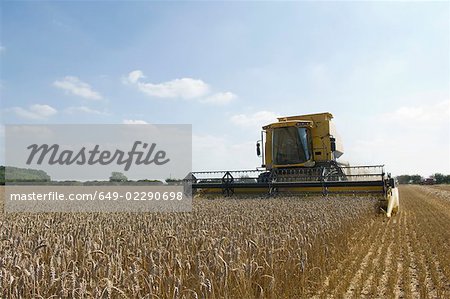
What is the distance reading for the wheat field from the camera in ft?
9.26

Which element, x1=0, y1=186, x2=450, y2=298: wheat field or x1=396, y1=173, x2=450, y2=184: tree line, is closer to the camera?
x1=0, y1=186, x2=450, y2=298: wheat field

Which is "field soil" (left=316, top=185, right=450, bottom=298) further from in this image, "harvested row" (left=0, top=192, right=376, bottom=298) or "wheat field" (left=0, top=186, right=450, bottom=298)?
"harvested row" (left=0, top=192, right=376, bottom=298)

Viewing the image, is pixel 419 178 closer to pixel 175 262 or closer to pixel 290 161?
pixel 290 161

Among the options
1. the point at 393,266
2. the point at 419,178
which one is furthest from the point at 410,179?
the point at 393,266

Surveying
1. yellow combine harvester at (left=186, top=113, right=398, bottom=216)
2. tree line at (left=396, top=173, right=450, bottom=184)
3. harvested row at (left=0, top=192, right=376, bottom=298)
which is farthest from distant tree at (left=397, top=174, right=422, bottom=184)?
harvested row at (left=0, top=192, right=376, bottom=298)

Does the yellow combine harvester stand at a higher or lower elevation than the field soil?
higher

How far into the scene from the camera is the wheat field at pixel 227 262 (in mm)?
2822

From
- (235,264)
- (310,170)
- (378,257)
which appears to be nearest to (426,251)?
(378,257)

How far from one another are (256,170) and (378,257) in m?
8.48

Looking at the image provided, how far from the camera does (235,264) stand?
3.50 m

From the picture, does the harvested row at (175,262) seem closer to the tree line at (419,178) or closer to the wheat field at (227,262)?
the wheat field at (227,262)

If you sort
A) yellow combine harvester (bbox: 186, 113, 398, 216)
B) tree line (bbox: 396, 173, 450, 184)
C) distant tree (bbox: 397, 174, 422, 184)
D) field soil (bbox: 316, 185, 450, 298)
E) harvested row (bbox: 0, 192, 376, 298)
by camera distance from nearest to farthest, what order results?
1. harvested row (bbox: 0, 192, 376, 298)
2. field soil (bbox: 316, 185, 450, 298)
3. yellow combine harvester (bbox: 186, 113, 398, 216)
4. tree line (bbox: 396, 173, 450, 184)
5. distant tree (bbox: 397, 174, 422, 184)

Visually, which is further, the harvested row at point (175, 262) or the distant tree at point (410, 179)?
the distant tree at point (410, 179)

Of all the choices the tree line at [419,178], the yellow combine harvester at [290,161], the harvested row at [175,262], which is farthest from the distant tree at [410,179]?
the harvested row at [175,262]
